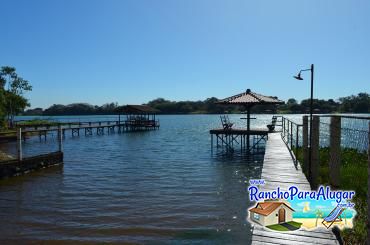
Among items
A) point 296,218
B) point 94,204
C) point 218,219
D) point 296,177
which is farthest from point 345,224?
point 94,204

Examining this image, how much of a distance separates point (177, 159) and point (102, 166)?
498cm

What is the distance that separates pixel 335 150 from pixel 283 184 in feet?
5.89

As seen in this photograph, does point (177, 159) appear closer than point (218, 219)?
No

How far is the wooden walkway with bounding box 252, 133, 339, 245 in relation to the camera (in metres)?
4.54

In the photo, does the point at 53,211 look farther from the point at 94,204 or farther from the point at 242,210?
the point at 242,210

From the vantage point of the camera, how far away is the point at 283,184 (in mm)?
7719

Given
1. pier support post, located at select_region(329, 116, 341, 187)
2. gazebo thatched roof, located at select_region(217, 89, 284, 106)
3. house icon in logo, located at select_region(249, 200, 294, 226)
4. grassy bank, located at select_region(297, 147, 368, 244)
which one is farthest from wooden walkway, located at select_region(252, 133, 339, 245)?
gazebo thatched roof, located at select_region(217, 89, 284, 106)

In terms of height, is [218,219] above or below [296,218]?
below

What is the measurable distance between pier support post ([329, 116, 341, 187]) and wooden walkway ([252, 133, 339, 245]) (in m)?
0.98

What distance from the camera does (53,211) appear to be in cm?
958

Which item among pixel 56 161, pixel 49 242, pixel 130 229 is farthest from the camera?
pixel 56 161

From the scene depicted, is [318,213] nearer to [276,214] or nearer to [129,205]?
[276,214]

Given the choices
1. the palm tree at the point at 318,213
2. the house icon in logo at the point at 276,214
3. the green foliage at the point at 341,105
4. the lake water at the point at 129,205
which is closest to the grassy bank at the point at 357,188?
the palm tree at the point at 318,213

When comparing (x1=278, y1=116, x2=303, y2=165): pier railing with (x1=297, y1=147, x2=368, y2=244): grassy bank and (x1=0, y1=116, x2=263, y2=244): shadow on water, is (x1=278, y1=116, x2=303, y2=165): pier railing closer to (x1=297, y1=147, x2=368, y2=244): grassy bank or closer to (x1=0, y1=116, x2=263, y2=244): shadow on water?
(x1=297, y1=147, x2=368, y2=244): grassy bank
